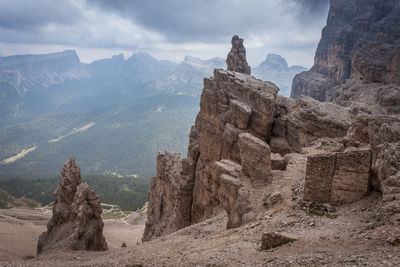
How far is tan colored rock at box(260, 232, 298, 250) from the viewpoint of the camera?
14.2m

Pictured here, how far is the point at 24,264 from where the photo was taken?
23172 mm

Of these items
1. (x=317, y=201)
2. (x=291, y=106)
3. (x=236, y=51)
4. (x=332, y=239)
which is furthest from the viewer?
(x=236, y=51)

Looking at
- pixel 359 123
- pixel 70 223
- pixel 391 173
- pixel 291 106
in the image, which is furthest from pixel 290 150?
pixel 70 223

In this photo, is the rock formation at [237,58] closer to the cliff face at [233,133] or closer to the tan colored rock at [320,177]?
the cliff face at [233,133]

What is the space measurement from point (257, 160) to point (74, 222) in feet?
92.6

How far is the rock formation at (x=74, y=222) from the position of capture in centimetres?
3566

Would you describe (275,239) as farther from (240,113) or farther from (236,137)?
(240,113)

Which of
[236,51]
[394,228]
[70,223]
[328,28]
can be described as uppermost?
[328,28]

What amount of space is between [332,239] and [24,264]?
2431cm

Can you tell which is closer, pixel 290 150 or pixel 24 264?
pixel 24 264

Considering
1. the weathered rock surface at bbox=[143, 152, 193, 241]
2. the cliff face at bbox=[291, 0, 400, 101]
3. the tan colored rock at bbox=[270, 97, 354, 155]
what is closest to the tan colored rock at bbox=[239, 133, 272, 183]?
the tan colored rock at bbox=[270, 97, 354, 155]

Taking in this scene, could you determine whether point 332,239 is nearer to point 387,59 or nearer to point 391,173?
point 391,173

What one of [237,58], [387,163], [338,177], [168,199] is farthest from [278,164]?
[237,58]

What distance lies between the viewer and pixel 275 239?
14297 millimetres
